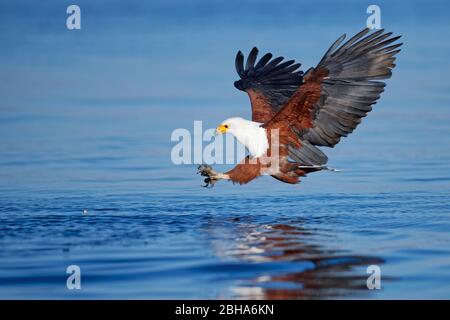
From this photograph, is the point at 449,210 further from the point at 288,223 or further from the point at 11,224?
the point at 11,224

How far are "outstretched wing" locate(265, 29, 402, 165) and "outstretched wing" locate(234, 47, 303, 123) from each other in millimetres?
1203

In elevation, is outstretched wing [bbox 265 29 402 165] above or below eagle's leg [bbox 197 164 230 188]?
above

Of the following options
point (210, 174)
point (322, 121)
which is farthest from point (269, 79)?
point (210, 174)

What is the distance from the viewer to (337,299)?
7.35 m

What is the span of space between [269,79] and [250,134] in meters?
1.72

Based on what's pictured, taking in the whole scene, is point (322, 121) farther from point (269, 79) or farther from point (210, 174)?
point (269, 79)

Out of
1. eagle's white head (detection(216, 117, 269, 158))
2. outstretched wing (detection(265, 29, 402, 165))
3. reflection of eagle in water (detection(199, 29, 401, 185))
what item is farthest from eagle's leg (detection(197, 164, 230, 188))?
outstretched wing (detection(265, 29, 402, 165))

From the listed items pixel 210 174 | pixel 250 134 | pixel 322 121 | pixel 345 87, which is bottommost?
pixel 210 174

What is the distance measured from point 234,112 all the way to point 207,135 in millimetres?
1540

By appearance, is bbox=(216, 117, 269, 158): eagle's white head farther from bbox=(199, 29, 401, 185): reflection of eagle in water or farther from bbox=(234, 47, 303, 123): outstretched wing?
bbox=(234, 47, 303, 123): outstretched wing

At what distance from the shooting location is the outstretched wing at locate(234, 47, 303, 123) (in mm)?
11719

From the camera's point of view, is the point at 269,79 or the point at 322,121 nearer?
the point at 322,121

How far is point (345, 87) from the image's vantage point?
34.1 ft

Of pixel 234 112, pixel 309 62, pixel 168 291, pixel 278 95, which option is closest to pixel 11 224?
pixel 168 291
